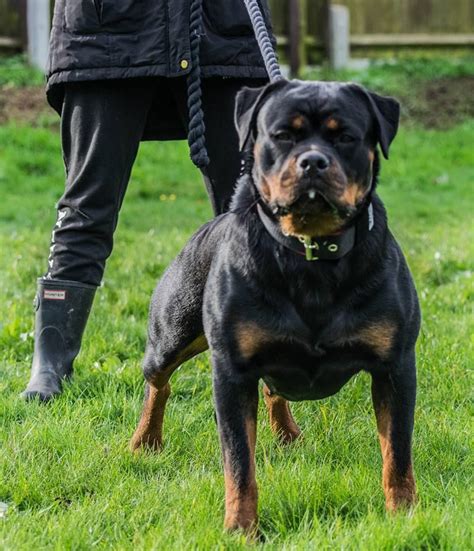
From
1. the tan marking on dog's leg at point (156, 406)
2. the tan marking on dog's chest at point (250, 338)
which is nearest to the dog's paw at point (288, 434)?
the tan marking on dog's leg at point (156, 406)

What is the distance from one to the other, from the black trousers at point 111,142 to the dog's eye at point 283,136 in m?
1.18

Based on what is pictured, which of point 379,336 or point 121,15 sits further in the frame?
point 121,15

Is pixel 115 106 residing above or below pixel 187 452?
above

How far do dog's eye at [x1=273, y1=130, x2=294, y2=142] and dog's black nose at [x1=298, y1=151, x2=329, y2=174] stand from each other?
0.18 meters

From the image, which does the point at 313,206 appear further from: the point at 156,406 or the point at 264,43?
the point at 156,406

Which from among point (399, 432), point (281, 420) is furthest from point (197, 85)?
point (399, 432)

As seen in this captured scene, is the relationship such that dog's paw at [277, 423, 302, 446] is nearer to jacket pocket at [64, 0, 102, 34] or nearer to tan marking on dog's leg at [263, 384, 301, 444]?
tan marking on dog's leg at [263, 384, 301, 444]

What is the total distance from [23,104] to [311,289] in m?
10.7

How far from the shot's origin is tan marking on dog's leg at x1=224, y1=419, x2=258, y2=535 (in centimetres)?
288

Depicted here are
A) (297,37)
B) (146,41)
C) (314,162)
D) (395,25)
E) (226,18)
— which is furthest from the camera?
(395,25)

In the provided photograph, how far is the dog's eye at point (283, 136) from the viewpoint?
2963 mm

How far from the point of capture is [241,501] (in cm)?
292

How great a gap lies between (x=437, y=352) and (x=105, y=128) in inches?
70.9

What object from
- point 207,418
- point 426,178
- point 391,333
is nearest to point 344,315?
point 391,333
